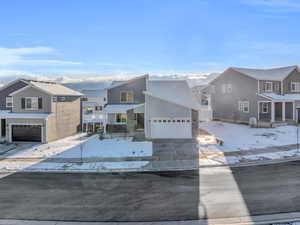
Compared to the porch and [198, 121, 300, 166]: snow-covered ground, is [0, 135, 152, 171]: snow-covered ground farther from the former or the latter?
the porch

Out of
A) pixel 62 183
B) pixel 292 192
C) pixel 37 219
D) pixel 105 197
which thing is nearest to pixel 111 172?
pixel 62 183

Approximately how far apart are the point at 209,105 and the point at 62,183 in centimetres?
2814

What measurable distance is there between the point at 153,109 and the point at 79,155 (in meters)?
7.99

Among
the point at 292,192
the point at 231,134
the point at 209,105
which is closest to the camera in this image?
the point at 292,192

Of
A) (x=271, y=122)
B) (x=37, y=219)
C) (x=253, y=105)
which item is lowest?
(x=37, y=219)

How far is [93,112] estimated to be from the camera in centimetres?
2989

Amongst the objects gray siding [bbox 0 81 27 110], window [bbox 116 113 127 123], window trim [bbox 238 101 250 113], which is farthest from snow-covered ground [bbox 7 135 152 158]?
window trim [bbox 238 101 250 113]

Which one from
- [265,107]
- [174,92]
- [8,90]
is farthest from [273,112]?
[8,90]

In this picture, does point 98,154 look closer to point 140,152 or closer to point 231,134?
point 140,152

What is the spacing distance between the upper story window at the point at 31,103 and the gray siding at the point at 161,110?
10529 millimetres

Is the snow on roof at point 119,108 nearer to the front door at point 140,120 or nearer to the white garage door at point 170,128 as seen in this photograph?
the front door at point 140,120

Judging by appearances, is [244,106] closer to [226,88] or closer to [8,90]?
[226,88]

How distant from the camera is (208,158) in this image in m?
14.3

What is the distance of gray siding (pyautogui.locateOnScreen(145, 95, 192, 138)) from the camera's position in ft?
68.7
